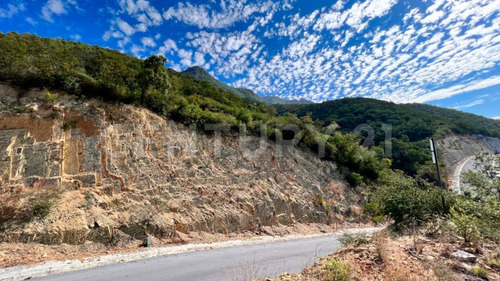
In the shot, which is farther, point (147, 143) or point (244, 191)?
point (244, 191)

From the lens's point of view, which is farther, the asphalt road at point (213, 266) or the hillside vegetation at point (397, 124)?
the hillside vegetation at point (397, 124)

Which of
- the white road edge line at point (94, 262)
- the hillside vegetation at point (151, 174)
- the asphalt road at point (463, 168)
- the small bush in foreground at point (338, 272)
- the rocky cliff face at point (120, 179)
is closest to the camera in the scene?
the small bush in foreground at point (338, 272)

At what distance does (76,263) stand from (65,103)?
889 cm

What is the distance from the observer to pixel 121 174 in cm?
1159

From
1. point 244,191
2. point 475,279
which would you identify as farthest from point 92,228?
point 475,279

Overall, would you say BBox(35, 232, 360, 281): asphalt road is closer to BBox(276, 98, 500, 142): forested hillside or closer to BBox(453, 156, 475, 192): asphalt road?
BBox(453, 156, 475, 192): asphalt road

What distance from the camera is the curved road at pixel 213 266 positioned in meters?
6.66

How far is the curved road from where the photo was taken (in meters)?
6.66

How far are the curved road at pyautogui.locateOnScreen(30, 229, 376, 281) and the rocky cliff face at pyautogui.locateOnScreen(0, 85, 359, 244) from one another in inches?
97.0

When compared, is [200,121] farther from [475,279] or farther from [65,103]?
[475,279]

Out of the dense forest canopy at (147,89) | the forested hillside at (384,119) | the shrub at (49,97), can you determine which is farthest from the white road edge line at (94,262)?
the forested hillside at (384,119)

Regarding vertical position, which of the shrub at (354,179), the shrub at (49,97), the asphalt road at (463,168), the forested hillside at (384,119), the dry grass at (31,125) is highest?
the forested hillside at (384,119)

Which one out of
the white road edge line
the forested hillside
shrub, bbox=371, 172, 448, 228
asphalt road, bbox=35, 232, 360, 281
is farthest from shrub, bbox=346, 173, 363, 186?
the forested hillside

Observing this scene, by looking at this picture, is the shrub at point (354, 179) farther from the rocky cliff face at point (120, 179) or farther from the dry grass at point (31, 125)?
the dry grass at point (31, 125)
